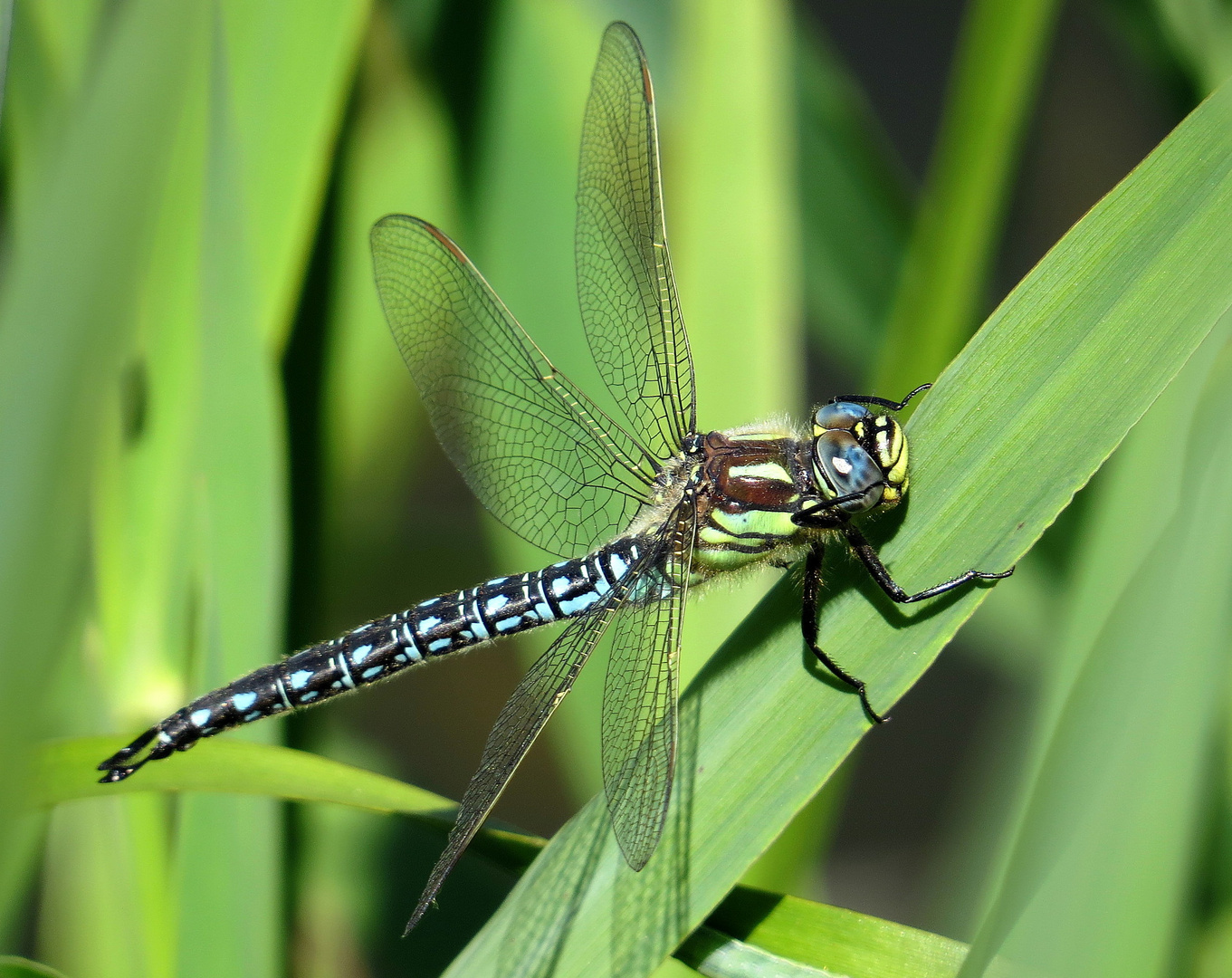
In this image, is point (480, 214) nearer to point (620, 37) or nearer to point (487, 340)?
point (487, 340)

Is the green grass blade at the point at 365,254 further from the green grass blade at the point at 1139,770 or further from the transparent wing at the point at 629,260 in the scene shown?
the green grass blade at the point at 1139,770

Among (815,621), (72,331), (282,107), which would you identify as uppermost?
(282,107)

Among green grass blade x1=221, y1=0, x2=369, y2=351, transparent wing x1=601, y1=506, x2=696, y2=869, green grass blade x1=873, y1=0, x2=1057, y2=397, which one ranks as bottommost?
transparent wing x1=601, y1=506, x2=696, y2=869

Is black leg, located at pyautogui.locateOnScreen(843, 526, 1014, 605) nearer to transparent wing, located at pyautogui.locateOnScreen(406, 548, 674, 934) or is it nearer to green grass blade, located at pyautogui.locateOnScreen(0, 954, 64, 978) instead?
transparent wing, located at pyautogui.locateOnScreen(406, 548, 674, 934)

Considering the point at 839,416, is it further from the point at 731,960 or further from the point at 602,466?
the point at 731,960

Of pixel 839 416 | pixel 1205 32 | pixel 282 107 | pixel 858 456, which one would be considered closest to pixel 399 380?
pixel 282 107

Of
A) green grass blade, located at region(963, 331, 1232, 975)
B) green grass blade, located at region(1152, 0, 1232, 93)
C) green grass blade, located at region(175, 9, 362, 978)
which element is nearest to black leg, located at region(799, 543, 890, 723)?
green grass blade, located at region(963, 331, 1232, 975)

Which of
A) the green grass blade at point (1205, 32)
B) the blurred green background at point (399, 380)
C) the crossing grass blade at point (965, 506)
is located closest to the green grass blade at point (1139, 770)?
the blurred green background at point (399, 380)
